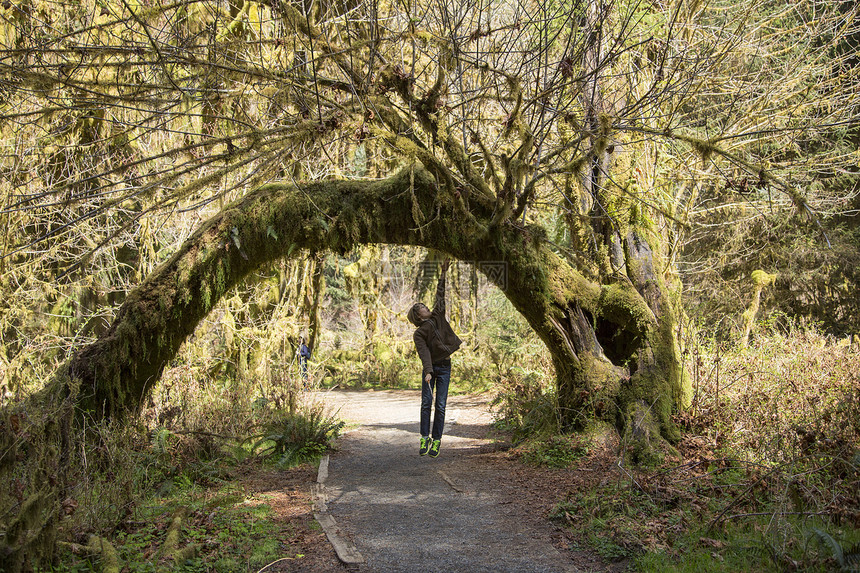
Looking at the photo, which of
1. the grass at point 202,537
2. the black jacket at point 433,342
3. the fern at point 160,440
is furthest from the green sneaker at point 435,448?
the fern at point 160,440

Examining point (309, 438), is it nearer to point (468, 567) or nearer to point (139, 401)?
point (139, 401)

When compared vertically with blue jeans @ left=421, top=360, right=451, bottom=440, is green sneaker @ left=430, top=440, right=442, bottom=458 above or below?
below

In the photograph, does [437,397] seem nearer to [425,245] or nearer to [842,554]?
[425,245]

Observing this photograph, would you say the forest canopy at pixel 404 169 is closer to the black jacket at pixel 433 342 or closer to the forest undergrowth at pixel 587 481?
the forest undergrowth at pixel 587 481

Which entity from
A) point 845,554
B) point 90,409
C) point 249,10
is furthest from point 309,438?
point 249,10

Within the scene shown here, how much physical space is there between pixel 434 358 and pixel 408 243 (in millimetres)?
1599

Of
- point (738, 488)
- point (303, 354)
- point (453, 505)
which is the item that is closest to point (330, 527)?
point (453, 505)

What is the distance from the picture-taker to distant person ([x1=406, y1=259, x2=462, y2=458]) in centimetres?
810

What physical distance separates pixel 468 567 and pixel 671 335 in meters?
4.58

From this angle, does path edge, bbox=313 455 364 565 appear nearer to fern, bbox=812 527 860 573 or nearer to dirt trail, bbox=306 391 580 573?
dirt trail, bbox=306 391 580 573

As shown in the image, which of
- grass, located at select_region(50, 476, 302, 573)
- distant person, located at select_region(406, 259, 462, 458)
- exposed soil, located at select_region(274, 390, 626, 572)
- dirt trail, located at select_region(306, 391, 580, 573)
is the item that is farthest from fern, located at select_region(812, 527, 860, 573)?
distant person, located at select_region(406, 259, 462, 458)

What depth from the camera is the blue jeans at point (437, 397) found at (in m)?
8.15

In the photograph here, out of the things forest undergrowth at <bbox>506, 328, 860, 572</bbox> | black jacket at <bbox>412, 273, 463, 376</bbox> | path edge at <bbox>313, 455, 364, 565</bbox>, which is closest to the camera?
forest undergrowth at <bbox>506, 328, 860, 572</bbox>

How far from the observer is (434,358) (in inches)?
324
